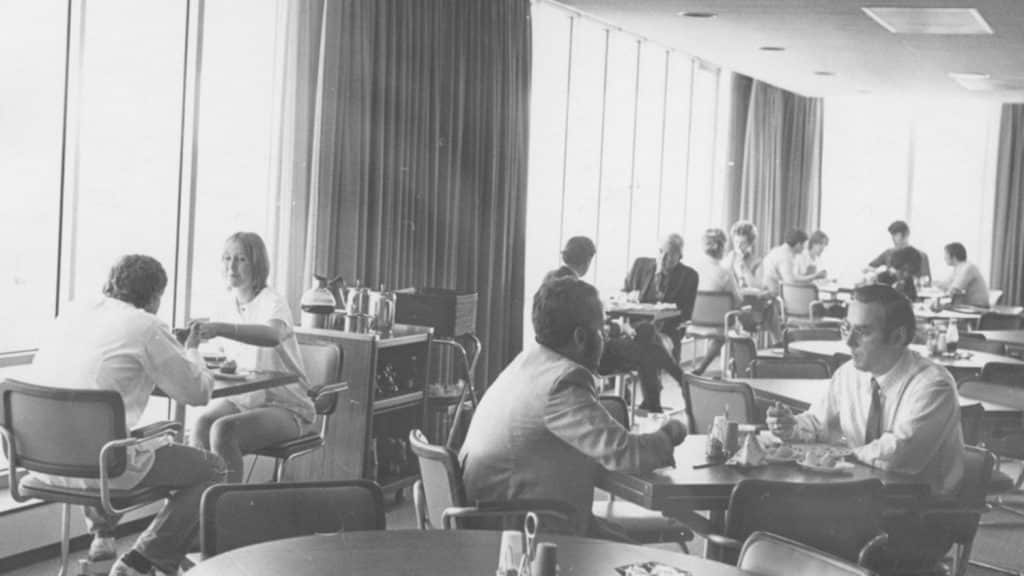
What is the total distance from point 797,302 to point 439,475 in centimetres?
838

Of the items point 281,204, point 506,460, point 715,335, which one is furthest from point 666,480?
point 715,335

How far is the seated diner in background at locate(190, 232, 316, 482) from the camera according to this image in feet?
17.0

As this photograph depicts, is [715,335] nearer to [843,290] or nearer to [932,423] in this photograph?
[843,290]

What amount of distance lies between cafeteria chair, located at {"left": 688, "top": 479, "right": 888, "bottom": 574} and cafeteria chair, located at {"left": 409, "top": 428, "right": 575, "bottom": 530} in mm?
460

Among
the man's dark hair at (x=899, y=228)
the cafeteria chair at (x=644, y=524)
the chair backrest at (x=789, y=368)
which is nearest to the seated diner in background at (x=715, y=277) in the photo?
the man's dark hair at (x=899, y=228)

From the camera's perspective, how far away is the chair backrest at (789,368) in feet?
19.3

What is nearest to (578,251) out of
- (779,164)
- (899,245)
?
(899,245)

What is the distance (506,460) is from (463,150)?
4.34 meters

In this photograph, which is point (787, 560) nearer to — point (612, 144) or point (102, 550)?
point (102, 550)

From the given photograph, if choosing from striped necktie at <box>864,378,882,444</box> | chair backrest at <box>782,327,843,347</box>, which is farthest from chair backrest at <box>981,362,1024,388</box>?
striped necktie at <box>864,378,882,444</box>

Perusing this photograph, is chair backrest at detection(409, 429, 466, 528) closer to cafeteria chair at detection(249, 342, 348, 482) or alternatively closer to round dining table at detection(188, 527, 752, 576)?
round dining table at detection(188, 527, 752, 576)

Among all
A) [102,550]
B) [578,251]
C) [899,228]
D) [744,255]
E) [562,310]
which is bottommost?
[102,550]

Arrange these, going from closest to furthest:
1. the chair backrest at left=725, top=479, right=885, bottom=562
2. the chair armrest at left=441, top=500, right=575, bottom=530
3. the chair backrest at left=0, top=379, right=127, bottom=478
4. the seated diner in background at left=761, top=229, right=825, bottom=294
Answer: the chair backrest at left=725, top=479, right=885, bottom=562, the chair armrest at left=441, top=500, right=575, bottom=530, the chair backrest at left=0, top=379, right=127, bottom=478, the seated diner in background at left=761, top=229, right=825, bottom=294

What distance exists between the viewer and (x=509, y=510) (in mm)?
3439
